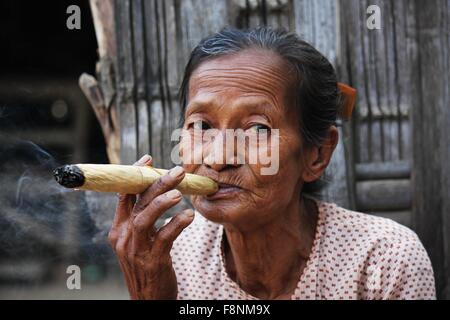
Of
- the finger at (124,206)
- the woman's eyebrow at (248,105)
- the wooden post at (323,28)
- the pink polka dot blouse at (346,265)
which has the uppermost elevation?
the wooden post at (323,28)

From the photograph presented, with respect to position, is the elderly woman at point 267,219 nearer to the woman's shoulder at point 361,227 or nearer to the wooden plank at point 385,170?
the woman's shoulder at point 361,227

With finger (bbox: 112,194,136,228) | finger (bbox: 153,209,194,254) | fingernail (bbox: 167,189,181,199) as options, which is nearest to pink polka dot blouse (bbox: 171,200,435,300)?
finger (bbox: 153,209,194,254)

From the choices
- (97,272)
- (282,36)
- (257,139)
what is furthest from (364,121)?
(97,272)

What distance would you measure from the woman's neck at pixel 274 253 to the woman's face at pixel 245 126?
5.5 inches

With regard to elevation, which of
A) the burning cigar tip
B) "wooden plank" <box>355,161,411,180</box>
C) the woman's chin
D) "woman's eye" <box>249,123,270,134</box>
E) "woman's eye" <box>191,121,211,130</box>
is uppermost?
"woman's eye" <box>191,121,211,130</box>

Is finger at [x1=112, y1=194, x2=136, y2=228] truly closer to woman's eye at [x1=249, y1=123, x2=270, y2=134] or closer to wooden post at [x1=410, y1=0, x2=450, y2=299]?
woman's eye at [x1=249, y1=123, x2=270, y2=134]

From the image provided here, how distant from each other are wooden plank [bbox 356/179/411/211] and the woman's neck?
775mm

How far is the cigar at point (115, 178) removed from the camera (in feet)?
5.94

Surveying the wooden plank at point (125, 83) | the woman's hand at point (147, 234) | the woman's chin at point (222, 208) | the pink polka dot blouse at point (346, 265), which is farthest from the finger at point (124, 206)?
the wooden plank at point (125, 83)

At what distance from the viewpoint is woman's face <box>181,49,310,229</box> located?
2365 mm

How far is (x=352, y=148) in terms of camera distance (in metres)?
3.46

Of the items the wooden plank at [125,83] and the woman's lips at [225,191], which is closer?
the woman's lips at [225,191]
